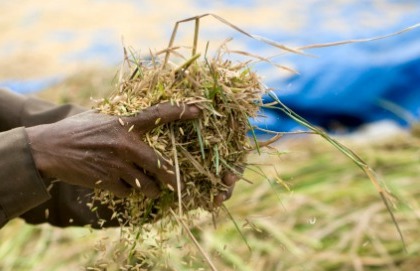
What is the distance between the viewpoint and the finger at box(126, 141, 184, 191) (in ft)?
5.60

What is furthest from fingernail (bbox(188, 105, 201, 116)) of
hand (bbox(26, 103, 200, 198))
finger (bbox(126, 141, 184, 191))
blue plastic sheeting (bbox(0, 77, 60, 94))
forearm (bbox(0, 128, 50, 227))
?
blue plastic sheeting (bbox(0, 77, 60, 94))

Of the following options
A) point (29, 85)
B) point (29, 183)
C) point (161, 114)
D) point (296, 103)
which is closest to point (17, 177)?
point (29, 183)

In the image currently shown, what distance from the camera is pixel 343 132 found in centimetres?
510

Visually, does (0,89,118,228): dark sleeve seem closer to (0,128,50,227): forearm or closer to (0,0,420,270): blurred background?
(0,128,50,227): forearm

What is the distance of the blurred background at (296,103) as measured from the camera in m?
3.17

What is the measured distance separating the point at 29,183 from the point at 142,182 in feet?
0.88

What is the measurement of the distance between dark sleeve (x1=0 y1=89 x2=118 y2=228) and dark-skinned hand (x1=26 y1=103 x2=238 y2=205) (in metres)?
0.05

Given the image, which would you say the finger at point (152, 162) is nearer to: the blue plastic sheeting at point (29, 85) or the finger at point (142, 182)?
the finger at point (142, 182)

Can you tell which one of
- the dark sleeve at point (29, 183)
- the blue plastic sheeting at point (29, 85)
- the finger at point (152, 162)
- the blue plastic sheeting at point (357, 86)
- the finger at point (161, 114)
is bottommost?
the blue plastic sheeting at point (29, 85)

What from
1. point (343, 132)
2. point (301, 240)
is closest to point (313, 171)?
point (301, 240)

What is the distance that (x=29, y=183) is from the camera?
6.04 feet

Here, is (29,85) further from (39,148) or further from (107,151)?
(107,151)

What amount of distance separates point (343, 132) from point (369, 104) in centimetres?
24

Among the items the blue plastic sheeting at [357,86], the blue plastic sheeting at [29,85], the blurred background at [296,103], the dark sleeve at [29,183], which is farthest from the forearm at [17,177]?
the blue plastic sheeting at [29,85]
